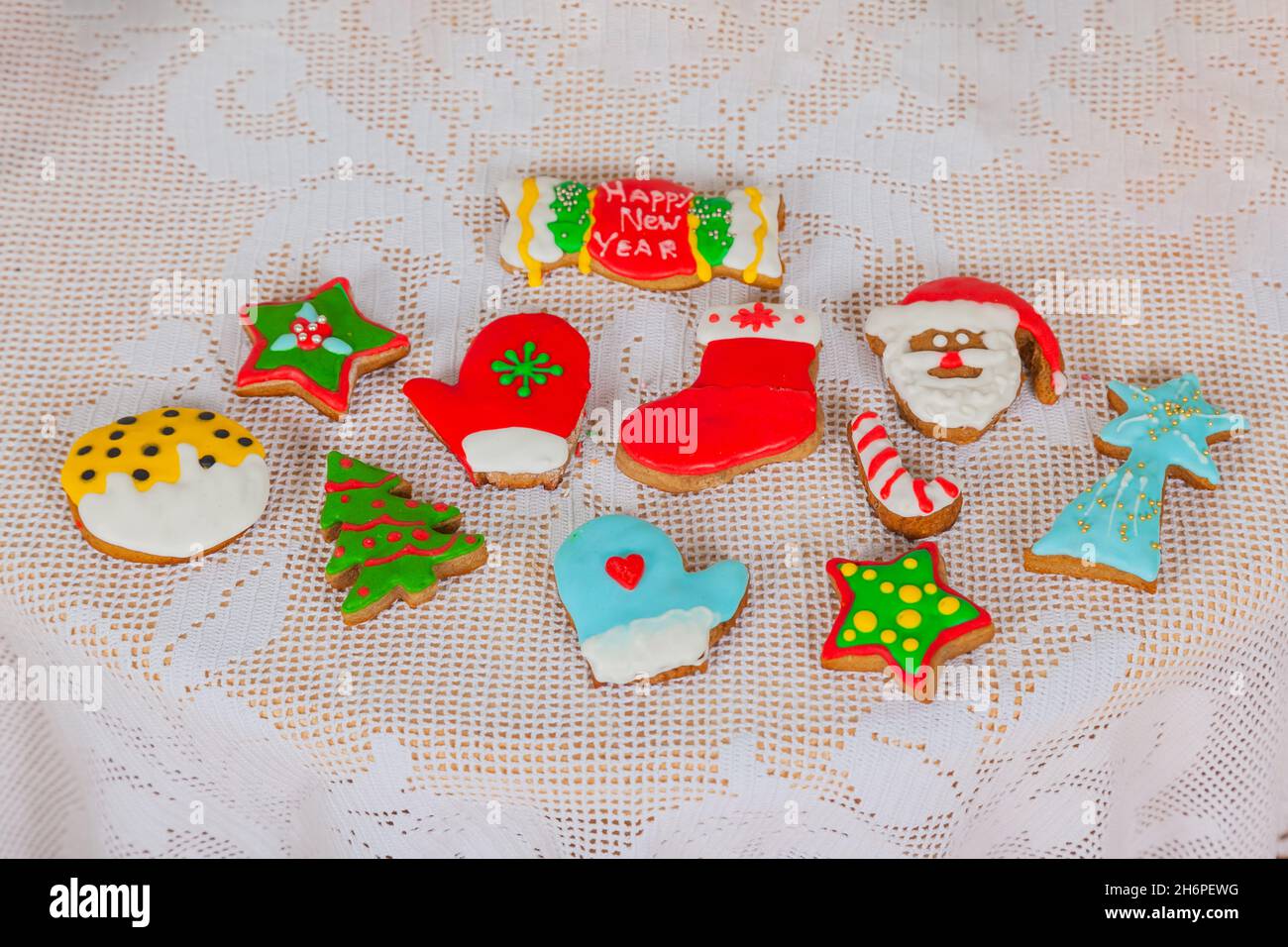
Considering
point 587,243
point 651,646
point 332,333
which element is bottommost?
point 651,646

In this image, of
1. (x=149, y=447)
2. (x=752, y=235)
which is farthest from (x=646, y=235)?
(x=149, y=447)

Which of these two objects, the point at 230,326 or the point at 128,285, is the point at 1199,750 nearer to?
the point at 230,326

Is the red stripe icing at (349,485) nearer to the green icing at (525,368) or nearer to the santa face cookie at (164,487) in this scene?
the santa face cookie at (164,487)

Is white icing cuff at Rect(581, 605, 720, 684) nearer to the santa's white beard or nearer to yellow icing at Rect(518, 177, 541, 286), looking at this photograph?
the santa's white beard

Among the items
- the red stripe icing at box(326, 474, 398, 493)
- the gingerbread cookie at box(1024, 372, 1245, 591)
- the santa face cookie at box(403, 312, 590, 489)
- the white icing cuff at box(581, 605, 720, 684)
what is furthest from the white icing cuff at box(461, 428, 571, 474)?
the gingerbread cookie at box(1024, 372, 1245, 591)

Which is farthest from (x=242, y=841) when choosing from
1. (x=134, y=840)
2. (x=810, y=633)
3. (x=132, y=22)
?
(x=132, y=22)

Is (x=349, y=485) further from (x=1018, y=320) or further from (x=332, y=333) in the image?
(x=1018, y=320)

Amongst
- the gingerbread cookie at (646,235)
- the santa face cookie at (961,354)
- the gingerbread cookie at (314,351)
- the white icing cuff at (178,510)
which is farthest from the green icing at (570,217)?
the white icing cuff at (178,510)
